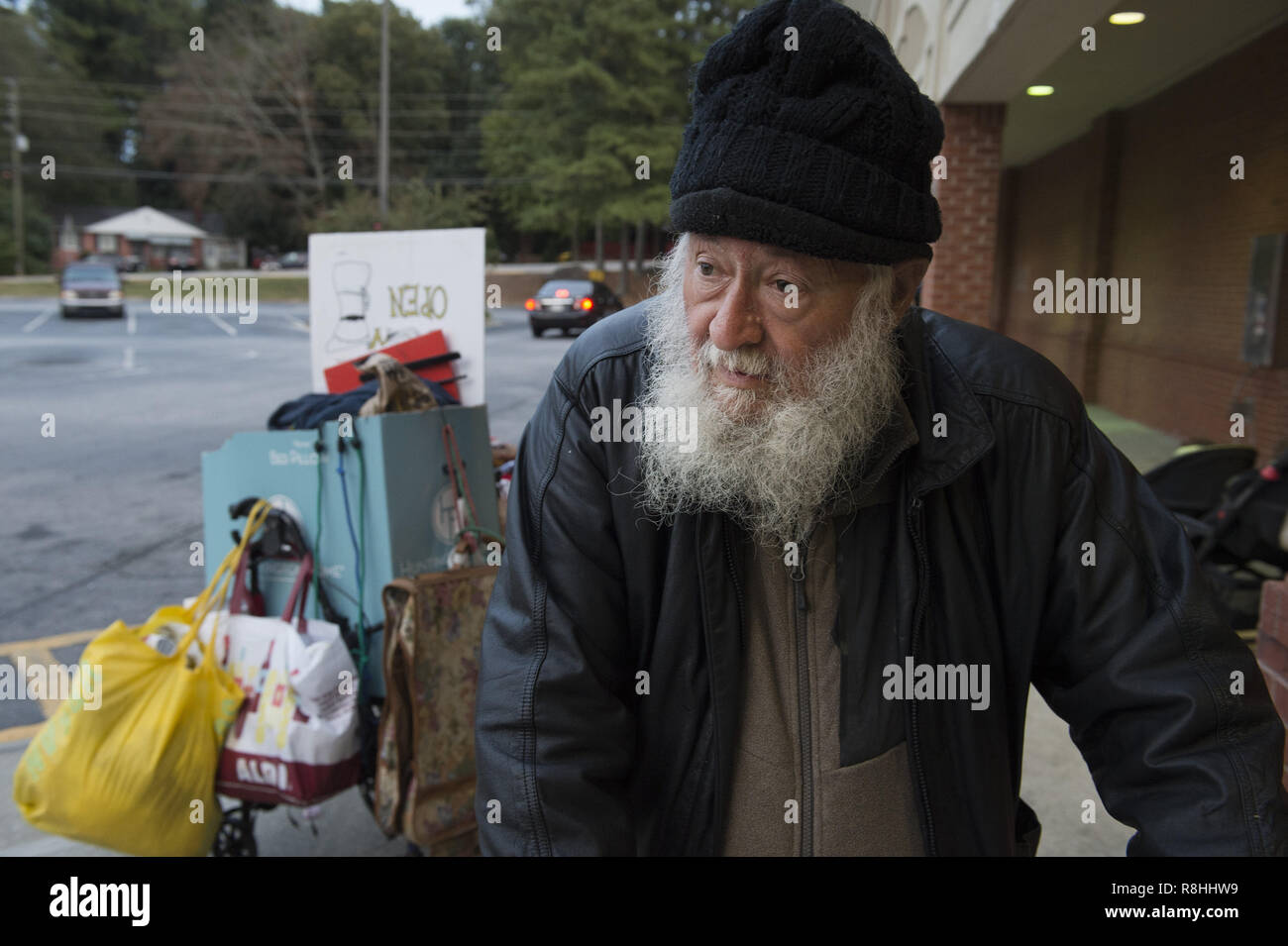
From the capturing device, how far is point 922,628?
1490 millimetres

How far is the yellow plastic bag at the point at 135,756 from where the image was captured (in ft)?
8.11

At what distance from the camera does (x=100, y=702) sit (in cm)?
251

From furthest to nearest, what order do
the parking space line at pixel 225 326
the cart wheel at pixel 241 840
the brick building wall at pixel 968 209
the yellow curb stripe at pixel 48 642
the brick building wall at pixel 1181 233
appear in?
1. the parking space line at pixel 225 326
2. the brick building wall at pixel 968 209
3. the brick building wall at pixel 1181 233
4. the yellow curb stripe at pixel 48 642
5. the cart wheel at pixel 241 840

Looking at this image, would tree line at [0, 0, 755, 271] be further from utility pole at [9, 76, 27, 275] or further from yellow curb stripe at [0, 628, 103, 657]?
yellow curb stripe at [0, 628, 103, 657]

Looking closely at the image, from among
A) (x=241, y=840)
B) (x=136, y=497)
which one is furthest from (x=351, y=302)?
(x=136, y=497)

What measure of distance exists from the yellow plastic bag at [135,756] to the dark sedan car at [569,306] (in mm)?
20839

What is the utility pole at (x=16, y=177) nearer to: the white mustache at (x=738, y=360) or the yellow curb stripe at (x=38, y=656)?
the yellow curb stripe at (x=38, y=656)

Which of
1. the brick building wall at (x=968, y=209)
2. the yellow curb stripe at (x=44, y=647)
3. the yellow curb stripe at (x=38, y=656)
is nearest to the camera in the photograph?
the yellow curb stripe at (x=44, y=647)

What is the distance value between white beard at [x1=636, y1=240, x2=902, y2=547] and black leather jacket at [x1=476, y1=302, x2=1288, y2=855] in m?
0.06

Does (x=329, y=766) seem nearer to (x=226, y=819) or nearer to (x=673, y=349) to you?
(x=226, y=819)

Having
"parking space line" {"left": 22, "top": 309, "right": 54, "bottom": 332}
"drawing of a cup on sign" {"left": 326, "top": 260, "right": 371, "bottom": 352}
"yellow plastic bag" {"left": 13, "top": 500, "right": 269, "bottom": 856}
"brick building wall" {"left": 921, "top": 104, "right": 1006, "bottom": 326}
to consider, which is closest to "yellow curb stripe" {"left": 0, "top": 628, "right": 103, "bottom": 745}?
"yellow plastic bag" {"left": 13, "top": 500, "right": 269, "bottom": 856}

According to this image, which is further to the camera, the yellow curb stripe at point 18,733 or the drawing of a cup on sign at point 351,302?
the yellow curb stripe at point 18,733

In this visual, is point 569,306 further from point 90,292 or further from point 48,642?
point 48,642

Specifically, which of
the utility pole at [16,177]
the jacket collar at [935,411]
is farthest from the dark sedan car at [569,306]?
Result: the utility pole at [16,177]
